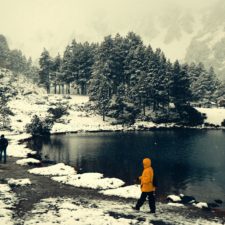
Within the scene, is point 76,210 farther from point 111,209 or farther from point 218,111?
point 218,111

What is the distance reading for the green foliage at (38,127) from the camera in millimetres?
63312

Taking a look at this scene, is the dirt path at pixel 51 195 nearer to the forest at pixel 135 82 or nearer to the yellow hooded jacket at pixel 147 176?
the yellow hooded jacket at pixel 147 176

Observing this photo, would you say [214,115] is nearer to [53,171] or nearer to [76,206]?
[53,171]

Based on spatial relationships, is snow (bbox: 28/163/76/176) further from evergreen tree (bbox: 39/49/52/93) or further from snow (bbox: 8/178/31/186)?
evergreen tree (bbox: 39/49/52/93)

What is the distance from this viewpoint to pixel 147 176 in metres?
17.4

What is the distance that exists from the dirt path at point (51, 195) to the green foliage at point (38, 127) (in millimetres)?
34686

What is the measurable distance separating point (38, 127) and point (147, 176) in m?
48.6

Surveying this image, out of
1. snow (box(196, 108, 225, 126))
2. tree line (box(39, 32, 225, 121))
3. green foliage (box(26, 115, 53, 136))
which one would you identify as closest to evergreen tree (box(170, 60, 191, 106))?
tree line (box(39, 32, 225, 121))

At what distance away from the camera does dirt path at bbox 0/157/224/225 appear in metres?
19.2

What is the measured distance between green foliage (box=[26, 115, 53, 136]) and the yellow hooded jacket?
47.7 m

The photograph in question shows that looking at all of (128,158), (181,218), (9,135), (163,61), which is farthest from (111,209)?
(163,61)

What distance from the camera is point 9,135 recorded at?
198 ft

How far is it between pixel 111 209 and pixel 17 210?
4440 millimetres

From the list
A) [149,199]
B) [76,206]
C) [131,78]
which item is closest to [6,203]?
[76,206]
